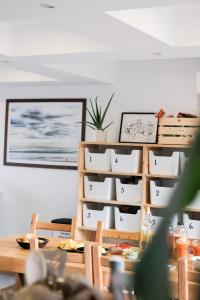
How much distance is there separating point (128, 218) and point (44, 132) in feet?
5.55

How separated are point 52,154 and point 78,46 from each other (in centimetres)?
218

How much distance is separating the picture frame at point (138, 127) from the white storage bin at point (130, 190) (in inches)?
16.2

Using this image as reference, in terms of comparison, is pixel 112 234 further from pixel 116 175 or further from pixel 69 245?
pixel 116 175

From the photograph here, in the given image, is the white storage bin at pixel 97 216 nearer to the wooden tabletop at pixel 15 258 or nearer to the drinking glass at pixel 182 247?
the wooden tabletop at pixel 15 258

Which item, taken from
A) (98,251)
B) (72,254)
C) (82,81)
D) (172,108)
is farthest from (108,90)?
(98,251)

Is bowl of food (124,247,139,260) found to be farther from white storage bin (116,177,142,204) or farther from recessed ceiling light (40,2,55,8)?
recessed ceiling light (40,2,55,8)

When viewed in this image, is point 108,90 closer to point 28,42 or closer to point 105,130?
point 105,130

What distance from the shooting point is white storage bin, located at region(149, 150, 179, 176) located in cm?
491

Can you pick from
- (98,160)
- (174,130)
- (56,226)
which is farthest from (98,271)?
(98,160)

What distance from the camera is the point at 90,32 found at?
3521mm

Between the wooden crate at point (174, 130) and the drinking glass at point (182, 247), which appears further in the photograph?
the wooden crate at point (174, 130)

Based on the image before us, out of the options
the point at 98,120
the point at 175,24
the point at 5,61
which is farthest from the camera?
the point at 98,120

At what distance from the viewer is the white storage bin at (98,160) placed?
17.2 ft

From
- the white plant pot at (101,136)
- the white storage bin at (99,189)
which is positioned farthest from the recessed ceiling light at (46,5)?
the white storage bin at (99,189)
